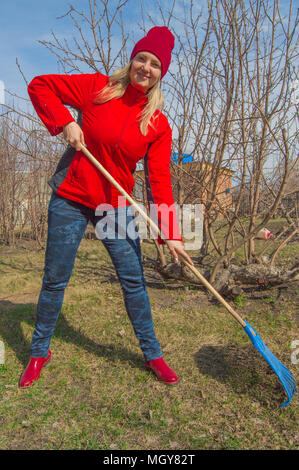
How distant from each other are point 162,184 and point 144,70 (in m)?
0.67

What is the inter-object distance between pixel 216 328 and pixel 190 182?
1.99 metres

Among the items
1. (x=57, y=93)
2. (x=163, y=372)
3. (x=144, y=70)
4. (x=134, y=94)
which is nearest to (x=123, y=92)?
(x=134, y=94)

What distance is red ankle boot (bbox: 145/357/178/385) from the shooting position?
2234 millimetres

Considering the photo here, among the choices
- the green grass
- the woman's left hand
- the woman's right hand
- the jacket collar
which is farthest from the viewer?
the woman's left hand

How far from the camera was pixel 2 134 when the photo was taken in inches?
317

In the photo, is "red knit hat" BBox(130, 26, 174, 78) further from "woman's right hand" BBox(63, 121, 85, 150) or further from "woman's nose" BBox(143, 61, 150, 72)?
"woman's right hand" BBox(63, 121, 85, 150)

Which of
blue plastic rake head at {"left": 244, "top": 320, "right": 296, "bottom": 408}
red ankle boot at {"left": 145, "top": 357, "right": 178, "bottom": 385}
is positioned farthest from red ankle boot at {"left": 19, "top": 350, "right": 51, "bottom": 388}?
blue plastic rake head at {"left": 244, "top": 320, "right": 296, "bottom": 408}

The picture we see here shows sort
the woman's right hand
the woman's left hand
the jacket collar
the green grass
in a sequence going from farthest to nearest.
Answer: the woman's left hand
the jacket collar
the woman's right hand
the green grass

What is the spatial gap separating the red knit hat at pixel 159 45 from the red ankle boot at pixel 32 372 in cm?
198

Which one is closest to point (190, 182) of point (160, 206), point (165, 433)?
point (160, 206)

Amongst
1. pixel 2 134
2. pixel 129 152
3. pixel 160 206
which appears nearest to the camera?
Answer: pixel 129 152

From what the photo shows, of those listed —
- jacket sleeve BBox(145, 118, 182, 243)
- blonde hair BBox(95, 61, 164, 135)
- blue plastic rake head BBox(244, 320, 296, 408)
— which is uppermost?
blonde hair BBox(95, 61, 164, 135)
